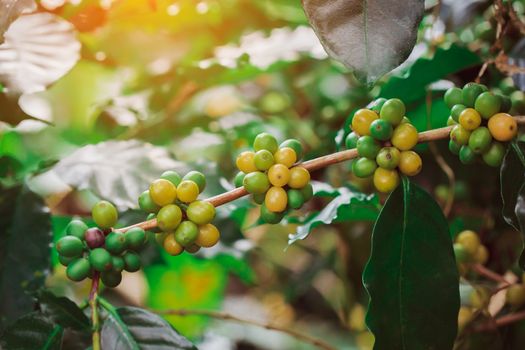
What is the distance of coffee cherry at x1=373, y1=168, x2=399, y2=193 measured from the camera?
0.67m

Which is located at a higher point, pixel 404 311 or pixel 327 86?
pixel 404 311

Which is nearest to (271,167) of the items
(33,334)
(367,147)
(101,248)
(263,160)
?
(263,160)

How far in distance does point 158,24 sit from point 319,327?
1233 millimetres

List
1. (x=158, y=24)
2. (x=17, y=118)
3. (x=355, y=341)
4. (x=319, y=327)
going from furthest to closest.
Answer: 1. (x=319, y=327)
2. (x=355, y=341)
3. (x=158, y=24)
4. (x=17, y=118)

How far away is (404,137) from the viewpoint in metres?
0.65

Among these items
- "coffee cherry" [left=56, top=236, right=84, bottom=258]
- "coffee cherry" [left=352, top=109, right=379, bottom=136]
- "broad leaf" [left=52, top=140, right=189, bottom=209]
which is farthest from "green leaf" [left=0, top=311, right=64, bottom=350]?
"coffee cherry" [left=352, top=109, right=379, bottom=136]

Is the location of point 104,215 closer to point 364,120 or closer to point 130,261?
point 130,261

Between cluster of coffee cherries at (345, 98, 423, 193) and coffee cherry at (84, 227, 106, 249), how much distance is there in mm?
307

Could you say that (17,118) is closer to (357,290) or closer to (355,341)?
(357,290)

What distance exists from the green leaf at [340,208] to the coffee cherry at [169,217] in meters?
0.15

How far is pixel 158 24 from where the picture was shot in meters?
1.51

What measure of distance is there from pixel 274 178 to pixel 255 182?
23 millimetres

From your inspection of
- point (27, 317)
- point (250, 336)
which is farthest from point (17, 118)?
point (250, 336)

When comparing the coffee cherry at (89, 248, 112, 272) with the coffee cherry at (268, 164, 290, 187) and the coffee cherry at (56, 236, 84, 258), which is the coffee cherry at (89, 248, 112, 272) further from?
the coffee cherry at (268, 164, 290, 187)
